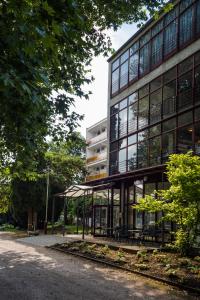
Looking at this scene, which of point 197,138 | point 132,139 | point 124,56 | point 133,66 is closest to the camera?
point 197,138

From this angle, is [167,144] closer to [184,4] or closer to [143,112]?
[143,112]

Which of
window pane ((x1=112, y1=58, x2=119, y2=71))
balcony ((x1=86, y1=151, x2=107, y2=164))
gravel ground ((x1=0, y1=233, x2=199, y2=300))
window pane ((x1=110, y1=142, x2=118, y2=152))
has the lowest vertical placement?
gravel ground ((x1=0, y1=233, x2=199, y2=300))

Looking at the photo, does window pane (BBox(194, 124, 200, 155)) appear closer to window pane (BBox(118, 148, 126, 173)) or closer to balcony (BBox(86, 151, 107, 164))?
window pane (BBox(118, 148, 126, 173))

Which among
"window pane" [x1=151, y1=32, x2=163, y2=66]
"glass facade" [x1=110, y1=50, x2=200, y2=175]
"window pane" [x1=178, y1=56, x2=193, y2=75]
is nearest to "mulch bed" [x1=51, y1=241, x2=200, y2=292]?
"glass facade" [x1=110, y1=50, x2=200, y2=175]

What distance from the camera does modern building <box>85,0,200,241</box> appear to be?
21.6m

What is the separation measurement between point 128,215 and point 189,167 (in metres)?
13.5

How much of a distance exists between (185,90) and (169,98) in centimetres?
160

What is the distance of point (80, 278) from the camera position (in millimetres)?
11914

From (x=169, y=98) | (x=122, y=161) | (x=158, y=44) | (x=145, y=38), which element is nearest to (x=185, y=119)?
(x=169, y=98)

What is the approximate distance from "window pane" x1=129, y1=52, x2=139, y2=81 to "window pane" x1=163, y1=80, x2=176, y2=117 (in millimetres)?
4507

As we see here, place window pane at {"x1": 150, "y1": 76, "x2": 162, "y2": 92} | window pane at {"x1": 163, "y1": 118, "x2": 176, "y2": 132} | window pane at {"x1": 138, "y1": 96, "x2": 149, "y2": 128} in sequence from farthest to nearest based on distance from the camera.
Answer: window pane at {"x1": 138, "y1": 96, "x2": 149, "y2": 128}, window pane at {"x1": 150, "y1": 76, "x2": 162, "y2": 92}, window pane at {"x1": 163, "y1": 118, "x2": 176, "y2": 132}

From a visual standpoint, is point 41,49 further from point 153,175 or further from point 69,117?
point 153,175

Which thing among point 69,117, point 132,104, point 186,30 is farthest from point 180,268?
point 132,104

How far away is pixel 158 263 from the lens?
14.2 metres
